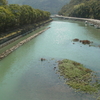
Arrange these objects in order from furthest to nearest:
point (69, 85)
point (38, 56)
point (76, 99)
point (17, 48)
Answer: point (17, 48) < point (38, 56) < point (69, 85) < point (76, 99)

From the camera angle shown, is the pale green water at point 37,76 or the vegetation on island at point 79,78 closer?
the pale green water at point 37,76

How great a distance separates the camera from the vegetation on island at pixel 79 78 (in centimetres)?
1084

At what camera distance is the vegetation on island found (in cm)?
1084

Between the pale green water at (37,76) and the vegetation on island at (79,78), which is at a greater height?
the vegetation on island at (79,78)

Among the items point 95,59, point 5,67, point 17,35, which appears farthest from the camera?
point 17,35

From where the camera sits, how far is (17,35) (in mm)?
30812

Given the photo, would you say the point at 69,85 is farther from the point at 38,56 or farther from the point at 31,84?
the point at 38,56

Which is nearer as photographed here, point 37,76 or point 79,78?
point 79,78

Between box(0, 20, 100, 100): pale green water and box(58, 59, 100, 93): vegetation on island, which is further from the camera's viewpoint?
box(58, 59, 100, 93): vegetation on island

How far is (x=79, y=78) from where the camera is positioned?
40.0ft

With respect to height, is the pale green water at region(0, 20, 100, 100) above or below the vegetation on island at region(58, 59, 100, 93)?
below

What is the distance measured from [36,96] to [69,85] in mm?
2815

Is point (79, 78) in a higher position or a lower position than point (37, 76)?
higher

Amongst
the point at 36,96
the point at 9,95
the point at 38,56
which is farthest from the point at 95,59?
the point at 9,95
